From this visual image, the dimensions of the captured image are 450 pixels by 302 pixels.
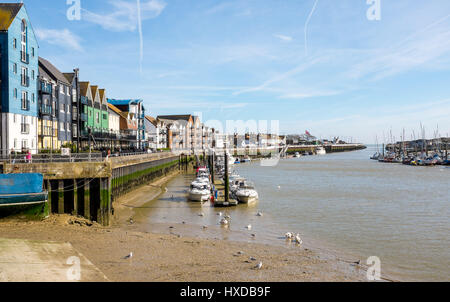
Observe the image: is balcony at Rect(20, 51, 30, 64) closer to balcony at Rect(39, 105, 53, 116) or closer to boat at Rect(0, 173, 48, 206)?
balcony at Rect(39, 105, 53, 116)

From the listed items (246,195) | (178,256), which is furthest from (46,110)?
(178,256)

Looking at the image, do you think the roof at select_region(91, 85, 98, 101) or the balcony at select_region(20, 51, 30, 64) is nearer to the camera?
the balcony at select_region(20, 51, 30, 64)

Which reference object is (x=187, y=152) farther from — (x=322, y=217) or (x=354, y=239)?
(x=354, y=239)

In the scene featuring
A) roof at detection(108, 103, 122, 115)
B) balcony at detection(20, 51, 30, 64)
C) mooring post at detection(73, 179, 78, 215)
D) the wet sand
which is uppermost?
balcony at detection(20, 51, 30, 64)

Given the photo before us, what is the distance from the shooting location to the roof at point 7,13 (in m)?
35.1

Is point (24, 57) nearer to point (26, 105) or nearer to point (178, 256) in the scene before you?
point (26, 105)

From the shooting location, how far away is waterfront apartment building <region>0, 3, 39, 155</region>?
34.8 meters

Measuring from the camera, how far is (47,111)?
44.5 m

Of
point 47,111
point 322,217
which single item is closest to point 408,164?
point 322,217

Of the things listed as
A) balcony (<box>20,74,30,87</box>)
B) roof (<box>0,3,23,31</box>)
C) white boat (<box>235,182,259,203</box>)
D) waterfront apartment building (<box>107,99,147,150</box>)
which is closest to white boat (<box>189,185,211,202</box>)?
white boat (<box>235,182,259,203</box>)

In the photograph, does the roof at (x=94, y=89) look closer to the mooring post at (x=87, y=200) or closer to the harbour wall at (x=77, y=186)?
the harbour wall at (x=77, y=186)

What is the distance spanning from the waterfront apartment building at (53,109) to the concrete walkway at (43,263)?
92.1 ft

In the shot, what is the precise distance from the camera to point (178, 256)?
18219 millimetres

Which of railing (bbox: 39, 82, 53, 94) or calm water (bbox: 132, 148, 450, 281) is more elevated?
railing (bbox: 39, 82, 53, 94)
